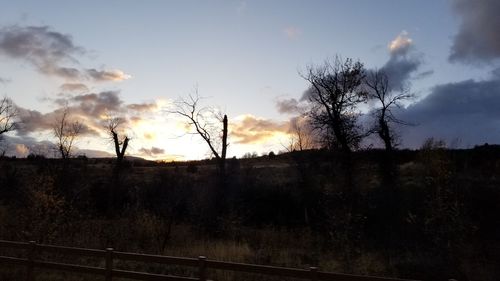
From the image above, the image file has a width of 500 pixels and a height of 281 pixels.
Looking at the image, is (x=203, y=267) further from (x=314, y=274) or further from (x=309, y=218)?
(x=309, y=218)

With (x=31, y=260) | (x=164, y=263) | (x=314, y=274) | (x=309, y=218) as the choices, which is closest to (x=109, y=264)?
(x=164, y=263)

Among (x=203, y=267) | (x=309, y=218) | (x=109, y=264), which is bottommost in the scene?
(x=309, y=218)

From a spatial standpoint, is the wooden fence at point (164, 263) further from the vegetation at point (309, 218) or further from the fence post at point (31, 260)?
the vegetation at point (309, 218)

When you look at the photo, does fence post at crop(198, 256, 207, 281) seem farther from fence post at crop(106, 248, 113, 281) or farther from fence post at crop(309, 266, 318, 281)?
fence post at crop(106, 248, 113, 281)

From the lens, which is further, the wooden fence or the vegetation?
the vegetation

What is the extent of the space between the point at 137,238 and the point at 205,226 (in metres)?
7.50

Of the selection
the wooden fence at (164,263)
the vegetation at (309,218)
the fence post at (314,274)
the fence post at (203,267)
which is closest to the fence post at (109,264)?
the wooden fence at (164,263)

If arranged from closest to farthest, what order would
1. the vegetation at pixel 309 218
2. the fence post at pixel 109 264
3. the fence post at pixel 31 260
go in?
1. the fence post at pixel 109 264
2. the fence post at pixel 31 260
3. the vegetation at pixel 309 218

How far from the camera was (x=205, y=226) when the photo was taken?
3247cm

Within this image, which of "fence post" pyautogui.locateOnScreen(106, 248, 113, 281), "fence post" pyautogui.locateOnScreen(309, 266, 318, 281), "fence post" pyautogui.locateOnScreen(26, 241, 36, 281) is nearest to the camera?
"fence post" pyautogui.locateOnScreen(309, 266, 318, 281)

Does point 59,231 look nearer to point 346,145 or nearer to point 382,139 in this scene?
point 346,145

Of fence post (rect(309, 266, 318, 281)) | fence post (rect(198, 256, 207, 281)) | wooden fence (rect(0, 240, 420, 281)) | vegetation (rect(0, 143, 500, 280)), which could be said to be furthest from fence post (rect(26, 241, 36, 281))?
fence post (rect(309, 266, 318, 281))

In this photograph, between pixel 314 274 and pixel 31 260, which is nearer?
pixel 314 274

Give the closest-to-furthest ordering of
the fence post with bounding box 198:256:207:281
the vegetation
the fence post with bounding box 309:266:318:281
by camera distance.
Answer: the fence post with bounding box 309:266:318:281
the fence post with bounding box 198:256:207:281
the vegetation
